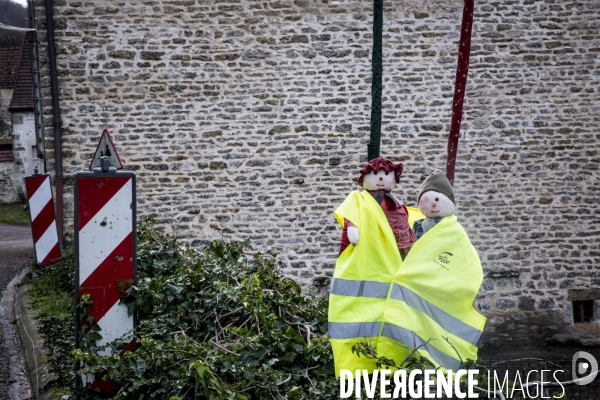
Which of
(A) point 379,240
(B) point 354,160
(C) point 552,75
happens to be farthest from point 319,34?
(A) point 379,240

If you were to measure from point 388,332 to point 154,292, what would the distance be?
1.27 metres

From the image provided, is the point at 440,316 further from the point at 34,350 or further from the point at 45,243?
the point at 45,243

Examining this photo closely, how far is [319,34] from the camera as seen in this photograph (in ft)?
30.1

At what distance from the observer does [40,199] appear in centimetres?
836

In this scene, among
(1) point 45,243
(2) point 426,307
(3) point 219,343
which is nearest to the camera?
(3) point 219,343

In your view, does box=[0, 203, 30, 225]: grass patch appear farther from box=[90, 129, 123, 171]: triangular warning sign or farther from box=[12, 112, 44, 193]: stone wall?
Result: box=[90, 129, 123, 171]: triangular warning sign

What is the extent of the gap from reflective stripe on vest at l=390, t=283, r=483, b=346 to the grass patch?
16345mm

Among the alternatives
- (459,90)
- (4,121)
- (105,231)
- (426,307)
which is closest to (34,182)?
(459,90)

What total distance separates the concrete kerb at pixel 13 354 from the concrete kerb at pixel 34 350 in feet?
0.16

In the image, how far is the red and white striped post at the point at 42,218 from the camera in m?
8.31

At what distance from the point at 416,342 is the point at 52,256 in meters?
5.97

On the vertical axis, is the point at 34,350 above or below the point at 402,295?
below

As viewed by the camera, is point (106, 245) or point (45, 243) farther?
point (45, 243)

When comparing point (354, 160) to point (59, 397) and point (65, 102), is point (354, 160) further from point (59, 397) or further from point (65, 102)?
point (59, 397)
